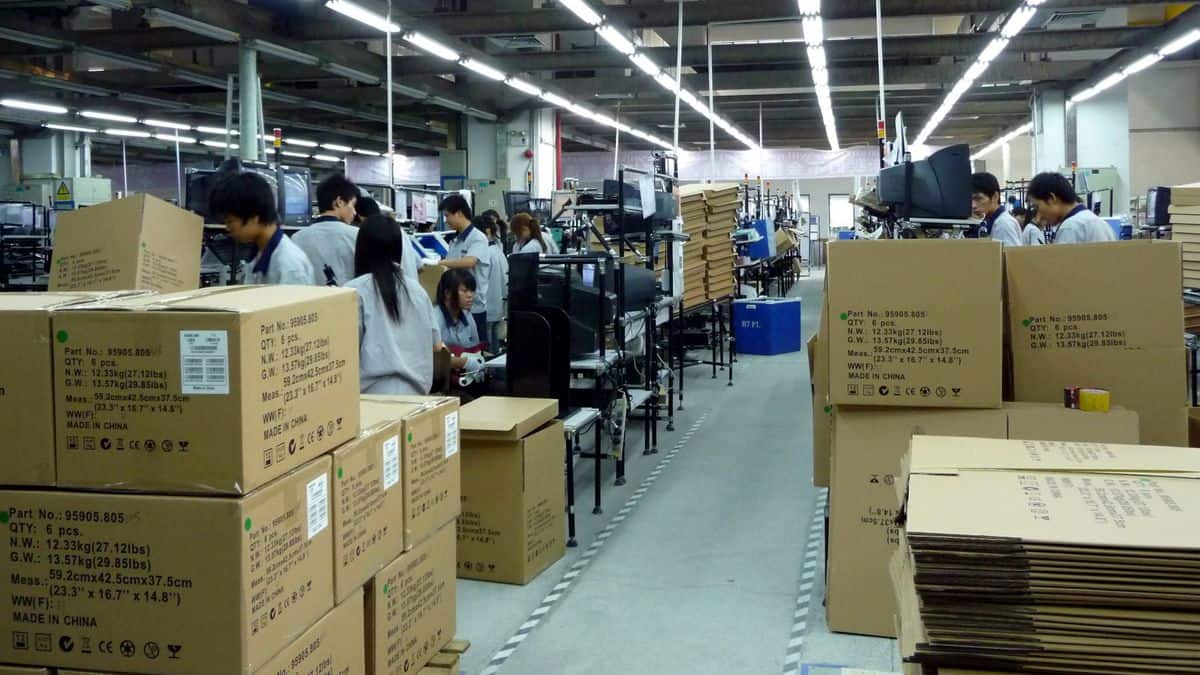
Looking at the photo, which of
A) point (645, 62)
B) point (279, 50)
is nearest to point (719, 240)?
point (645, 62)

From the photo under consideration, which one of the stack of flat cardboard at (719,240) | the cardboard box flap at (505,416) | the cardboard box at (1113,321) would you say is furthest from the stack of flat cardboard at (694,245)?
the cardboard box at (1113,321)

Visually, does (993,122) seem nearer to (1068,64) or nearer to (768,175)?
(768,175)

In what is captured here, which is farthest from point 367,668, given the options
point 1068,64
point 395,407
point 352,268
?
point 1068,64

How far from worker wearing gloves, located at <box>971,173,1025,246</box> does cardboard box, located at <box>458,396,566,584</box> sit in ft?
8.80

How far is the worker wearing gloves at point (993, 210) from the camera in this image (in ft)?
16.8

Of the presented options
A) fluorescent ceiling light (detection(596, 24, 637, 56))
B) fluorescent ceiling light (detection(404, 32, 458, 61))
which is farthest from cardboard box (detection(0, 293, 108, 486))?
fluorescent ceiling light (detection(404, 32, 458, 61))

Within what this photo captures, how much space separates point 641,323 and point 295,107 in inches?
527

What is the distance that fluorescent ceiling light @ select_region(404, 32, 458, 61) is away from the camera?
30.9 feet

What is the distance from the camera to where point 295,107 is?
690 inches

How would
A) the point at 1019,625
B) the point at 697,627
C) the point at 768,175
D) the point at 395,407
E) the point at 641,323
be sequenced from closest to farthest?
the point at 1019,625, the point at 395,407, the point at 697,627, the point at 641,323, the point at 768,175

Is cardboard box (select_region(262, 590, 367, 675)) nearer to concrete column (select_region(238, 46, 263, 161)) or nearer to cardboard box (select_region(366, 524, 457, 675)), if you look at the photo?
cardboard box (select_region(366, 524, 457, 675))

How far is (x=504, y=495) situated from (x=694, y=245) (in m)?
4.85

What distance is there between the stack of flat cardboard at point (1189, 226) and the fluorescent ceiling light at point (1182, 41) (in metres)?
5.68

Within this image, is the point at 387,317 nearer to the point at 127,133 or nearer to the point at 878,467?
the point at 878,467
